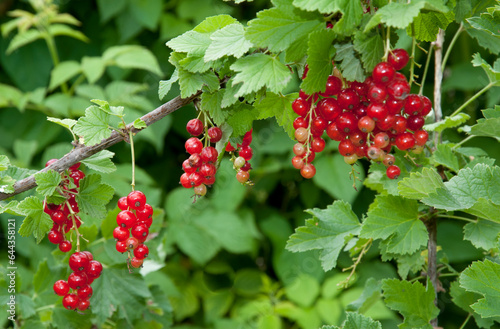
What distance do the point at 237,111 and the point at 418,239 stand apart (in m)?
0.32

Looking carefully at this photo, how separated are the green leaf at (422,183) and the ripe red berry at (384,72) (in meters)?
0.15

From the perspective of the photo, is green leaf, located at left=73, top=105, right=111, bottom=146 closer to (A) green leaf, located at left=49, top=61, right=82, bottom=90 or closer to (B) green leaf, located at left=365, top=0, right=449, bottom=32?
(B) green leaf, located at left=365, top=0, right=449, bottom=32

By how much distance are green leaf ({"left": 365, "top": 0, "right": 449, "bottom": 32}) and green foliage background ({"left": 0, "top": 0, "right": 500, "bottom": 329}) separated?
3.27 ft

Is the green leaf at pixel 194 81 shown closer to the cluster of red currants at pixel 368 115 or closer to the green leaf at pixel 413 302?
the cluster of red currants at pixel 368 115

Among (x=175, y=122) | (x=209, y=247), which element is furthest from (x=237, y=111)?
(x=175, y=122)

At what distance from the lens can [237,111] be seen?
644 mm

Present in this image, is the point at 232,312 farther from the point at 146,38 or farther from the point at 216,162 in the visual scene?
the point at 216,162

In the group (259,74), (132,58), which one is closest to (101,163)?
(259,74)

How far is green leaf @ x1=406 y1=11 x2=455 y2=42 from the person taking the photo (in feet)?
1.92

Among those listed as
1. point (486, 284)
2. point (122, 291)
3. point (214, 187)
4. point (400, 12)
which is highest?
point (400, 12)

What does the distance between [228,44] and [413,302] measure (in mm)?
455

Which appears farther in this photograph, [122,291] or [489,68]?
[122,291]

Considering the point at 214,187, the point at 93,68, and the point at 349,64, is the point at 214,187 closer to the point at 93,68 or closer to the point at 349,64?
the point at 93,68

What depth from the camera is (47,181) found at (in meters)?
0.61
